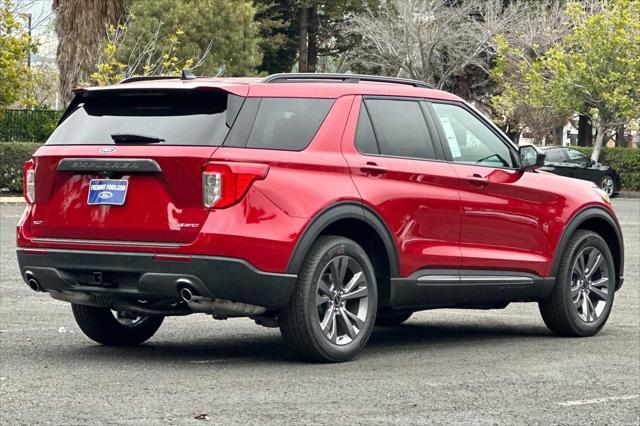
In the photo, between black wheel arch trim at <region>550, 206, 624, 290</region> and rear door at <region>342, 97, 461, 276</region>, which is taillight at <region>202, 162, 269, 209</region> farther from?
black wheel arch trim at <region>550, 206, 624, 290</region>

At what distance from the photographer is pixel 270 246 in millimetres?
8008

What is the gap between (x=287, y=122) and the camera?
8.46 meters

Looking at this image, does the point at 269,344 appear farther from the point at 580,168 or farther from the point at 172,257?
the point at 580,168

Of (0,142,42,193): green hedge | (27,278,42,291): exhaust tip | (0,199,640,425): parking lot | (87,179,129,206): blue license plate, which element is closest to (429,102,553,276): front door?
(0,199,640,425): parking lot

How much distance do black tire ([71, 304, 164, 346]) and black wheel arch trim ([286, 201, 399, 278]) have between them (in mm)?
1625

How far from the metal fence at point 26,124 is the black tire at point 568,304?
84.4 feet

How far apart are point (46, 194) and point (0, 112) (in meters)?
26.3

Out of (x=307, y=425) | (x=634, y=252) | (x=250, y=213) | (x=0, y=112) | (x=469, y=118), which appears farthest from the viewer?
(x=0, y=112)

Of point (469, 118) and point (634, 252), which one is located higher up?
point (469, 118)

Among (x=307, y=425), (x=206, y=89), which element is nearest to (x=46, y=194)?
(x=206, y=89)

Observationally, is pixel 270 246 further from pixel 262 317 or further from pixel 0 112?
pixel 0 112

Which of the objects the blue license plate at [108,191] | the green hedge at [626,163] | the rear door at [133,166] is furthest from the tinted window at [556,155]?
the blue license plate at [108,191]

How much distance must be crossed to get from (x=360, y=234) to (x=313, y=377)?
4.07 feet

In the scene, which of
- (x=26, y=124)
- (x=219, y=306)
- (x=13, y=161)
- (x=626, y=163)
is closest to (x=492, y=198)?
(x=219, y=306)
